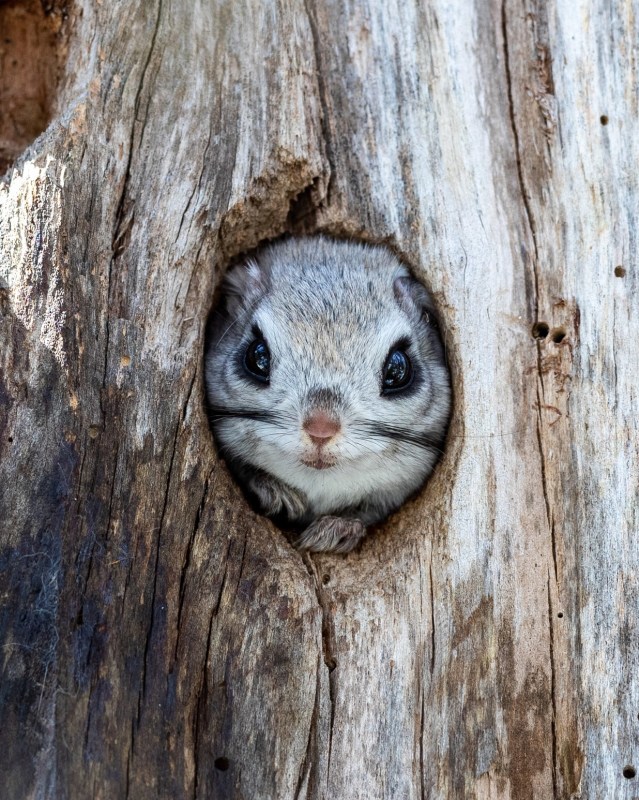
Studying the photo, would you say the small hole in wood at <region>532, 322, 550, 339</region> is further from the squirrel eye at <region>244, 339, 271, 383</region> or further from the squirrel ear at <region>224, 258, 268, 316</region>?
the squirrel ear at <region>224, 258, 268, 316</region>

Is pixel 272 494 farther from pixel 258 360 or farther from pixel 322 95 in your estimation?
pixel 322 95

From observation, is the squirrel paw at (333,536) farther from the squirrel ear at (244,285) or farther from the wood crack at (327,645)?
the squirrel ear at (244,285)

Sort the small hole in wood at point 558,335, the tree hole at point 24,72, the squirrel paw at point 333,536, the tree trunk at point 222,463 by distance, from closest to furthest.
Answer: the tree trunk at point 222,463 < the small hole in wood at point 558,335 < the squirrel paw at point 333,536 < the tree hole at point 24,72

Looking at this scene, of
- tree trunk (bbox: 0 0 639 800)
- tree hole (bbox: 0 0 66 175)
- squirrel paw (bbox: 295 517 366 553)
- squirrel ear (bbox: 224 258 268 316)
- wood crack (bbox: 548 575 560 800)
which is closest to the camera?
tree trunk (bbox: 0 0 639 800)

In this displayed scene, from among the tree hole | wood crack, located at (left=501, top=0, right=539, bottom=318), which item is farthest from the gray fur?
the tree hole

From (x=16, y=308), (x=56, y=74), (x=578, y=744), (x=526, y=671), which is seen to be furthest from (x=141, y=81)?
(x=578, y=744)

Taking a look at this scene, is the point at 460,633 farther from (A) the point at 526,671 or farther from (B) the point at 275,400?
(B) the point at 275,400

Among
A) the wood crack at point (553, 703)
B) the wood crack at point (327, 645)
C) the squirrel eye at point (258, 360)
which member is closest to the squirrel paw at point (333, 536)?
the wood crack at point (327, 645)

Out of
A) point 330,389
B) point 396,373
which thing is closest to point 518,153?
point 396,373
